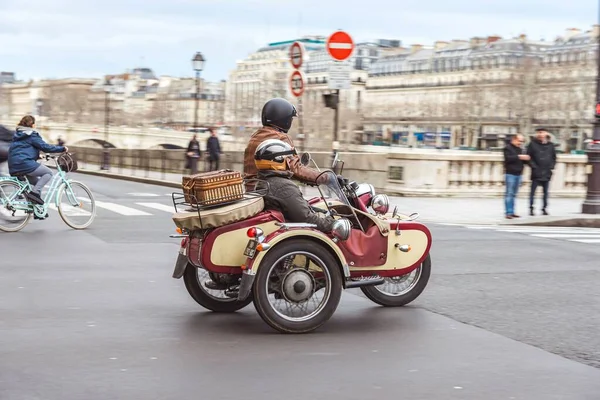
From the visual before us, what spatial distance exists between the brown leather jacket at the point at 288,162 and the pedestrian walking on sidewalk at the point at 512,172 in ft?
37.1

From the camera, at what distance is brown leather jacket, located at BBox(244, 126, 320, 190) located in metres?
7.22

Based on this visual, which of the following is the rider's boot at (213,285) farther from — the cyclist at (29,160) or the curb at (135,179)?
the curb at (135,179)

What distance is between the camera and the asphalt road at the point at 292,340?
5.55m

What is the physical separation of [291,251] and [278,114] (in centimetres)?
106

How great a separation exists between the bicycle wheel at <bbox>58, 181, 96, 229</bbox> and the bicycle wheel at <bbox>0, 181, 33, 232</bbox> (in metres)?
0.55

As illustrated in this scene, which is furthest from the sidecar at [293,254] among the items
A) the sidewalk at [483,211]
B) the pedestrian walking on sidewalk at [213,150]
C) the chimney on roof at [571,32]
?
the chimney on roof at [571,32]

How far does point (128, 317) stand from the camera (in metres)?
7.59

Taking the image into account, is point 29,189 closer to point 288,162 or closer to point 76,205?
point 76,205

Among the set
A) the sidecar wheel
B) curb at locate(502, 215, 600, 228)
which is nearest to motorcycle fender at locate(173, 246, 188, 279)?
the sidecar wheel

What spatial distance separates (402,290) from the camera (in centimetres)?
830

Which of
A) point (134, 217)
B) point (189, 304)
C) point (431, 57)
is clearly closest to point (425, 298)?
point (189, 304)

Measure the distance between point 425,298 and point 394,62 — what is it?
159m

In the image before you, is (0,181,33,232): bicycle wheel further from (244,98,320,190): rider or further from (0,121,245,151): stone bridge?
(0,121,245,151): stone bridge

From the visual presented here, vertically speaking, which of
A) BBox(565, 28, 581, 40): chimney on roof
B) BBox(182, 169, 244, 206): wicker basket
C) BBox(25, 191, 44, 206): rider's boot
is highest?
BBox(565, 28, 581, 40): chimney on roof
